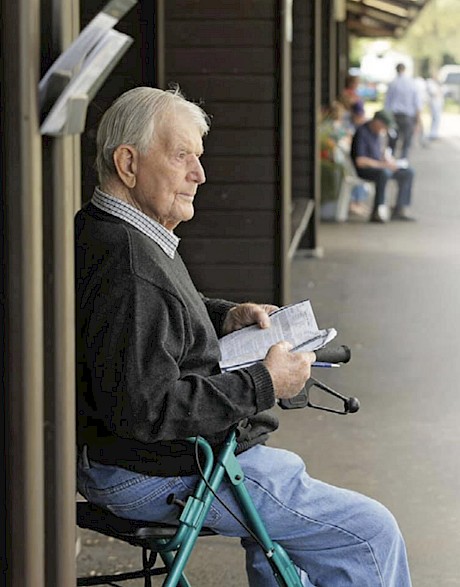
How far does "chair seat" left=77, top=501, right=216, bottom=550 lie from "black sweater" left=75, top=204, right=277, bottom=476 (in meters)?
0.13

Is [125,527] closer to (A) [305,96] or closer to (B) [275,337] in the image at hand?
(B) [275,337]

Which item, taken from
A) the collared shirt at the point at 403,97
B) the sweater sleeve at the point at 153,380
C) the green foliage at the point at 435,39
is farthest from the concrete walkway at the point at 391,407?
the green foliage at the point at 435,39

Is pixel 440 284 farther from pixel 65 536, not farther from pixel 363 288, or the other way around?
pixel 65 536

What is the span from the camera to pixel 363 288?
10.8 meters

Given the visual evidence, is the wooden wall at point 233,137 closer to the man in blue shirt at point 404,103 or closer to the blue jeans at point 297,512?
the blue jeans at point 297,512

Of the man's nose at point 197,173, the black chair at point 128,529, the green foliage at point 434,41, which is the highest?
the green foliage at point 434,41

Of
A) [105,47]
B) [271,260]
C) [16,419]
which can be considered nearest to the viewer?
[105,47]

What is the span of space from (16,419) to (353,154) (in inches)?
547

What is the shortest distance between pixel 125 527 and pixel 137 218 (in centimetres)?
70

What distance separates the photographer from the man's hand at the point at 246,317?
3395mm

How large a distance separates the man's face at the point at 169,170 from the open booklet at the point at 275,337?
13.9 inches

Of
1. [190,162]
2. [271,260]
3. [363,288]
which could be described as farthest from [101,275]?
[363,288]

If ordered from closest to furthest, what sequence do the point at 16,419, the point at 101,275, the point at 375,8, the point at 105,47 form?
1. the point at 105,47
2. the point at 16,419
3. the point at 101,275
4. the point at 375,8

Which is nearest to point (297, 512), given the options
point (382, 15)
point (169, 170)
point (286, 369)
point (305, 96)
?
point (286, 369)
